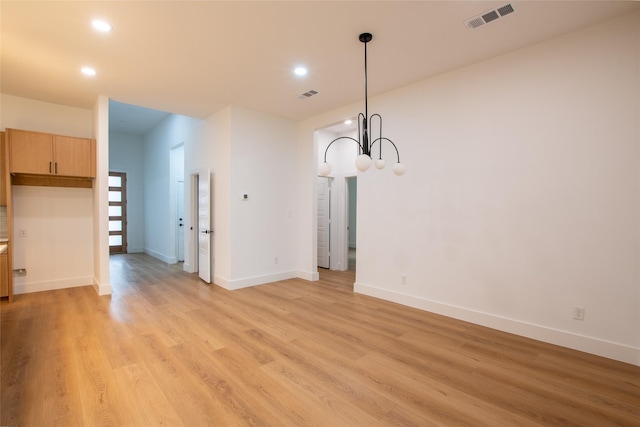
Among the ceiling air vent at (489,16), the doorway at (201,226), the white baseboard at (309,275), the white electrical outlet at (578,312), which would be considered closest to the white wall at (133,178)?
the doorway at (201,226)

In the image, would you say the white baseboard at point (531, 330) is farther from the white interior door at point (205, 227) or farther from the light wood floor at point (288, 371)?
the white interior door at point (205, 227)

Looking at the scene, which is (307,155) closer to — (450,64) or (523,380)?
(450,64)

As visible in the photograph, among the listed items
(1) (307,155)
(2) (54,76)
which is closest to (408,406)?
(1) (307,155)

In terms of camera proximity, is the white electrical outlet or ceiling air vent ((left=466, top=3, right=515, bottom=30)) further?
the white electrical outlet

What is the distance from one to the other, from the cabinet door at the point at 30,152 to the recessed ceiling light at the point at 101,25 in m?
2.73

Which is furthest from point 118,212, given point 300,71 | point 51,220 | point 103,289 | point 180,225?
point 300,71

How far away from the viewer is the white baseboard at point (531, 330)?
8.96 ft

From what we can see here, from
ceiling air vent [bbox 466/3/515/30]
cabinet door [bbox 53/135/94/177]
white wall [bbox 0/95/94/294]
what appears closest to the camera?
ceiling air vent [bbox 466/3/515/30]

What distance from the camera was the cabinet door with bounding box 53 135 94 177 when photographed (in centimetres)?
463

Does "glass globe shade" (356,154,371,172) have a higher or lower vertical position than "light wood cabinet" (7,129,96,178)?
lower

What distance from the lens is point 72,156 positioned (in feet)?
15.5

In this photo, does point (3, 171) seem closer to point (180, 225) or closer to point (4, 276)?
point (4, 276)

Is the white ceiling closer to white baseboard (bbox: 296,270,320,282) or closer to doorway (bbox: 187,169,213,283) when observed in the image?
doorway (bbox: 187,169,213,283)

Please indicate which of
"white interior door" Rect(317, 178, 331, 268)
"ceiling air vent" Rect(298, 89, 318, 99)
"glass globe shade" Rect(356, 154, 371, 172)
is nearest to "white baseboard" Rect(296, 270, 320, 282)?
"white interior door" Rect(317, 178, 331, 268)
